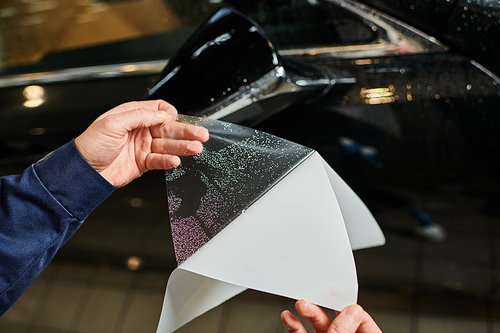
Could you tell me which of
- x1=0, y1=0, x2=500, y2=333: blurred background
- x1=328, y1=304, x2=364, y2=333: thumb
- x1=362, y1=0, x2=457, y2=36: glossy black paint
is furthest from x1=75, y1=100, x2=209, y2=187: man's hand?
x1=362, y1=0, x2=457, y2=36: glossy black paint

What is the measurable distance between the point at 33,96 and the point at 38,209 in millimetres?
467

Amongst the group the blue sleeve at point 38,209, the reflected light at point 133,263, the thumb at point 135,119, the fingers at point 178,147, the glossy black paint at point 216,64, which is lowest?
the reflected light at point 133,263

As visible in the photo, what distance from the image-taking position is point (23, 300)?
1.34m

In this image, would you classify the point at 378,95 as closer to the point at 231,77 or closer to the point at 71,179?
the point at 231,77

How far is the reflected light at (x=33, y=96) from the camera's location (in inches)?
36.1

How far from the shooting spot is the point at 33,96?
0.93m

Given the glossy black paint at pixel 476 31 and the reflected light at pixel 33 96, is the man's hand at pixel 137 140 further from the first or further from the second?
the glossy black paint at pixel 476 31

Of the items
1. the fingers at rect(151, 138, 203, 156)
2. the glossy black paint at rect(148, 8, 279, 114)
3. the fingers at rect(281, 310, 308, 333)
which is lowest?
the fingers at rect(281, 310, 308, 333)

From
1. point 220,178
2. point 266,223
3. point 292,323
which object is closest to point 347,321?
point 292,323

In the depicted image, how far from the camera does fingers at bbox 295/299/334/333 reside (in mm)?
606

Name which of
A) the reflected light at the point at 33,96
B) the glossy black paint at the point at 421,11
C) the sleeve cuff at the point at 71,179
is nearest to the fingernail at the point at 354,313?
the sleeve cuff at the point at 71,179

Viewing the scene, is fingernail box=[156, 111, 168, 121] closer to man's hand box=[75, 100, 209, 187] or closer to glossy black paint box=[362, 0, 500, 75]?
man's hand box=[75, 100, 209, 187]

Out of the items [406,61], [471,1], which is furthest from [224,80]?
[471,1]

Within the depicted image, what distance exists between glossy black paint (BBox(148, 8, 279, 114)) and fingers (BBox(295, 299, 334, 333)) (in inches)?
16.5
